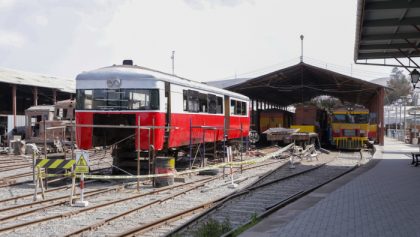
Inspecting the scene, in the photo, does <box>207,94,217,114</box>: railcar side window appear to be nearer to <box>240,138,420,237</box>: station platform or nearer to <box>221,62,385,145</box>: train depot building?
<box>240,138,420,237</box>: station platform

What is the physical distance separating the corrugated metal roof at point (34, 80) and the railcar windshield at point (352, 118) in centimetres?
2162

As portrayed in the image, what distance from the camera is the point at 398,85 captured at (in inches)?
4808

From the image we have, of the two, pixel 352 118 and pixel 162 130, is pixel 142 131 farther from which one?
pixel 352 118

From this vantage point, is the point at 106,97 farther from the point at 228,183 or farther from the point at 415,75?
the point at 415,75

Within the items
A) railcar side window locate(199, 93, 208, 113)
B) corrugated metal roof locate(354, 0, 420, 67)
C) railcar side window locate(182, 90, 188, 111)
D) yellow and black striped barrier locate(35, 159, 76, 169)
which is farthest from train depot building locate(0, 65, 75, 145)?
corrugated metal roof locate(354, 0, 420, 67)

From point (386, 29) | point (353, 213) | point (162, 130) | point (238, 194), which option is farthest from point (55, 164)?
point (386, 29)

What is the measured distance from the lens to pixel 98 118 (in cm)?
1588

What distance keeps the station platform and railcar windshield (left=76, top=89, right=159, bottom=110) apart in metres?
5.96

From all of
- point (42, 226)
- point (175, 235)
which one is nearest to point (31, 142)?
point (42, 226)

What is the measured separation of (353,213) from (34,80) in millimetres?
31973

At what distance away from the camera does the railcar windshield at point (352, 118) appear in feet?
113

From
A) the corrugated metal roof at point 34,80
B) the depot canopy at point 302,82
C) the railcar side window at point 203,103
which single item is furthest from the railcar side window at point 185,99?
the depot canopy at point 302,82

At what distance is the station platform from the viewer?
24.8 ft

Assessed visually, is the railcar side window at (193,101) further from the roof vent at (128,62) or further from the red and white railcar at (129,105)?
the roof vent at (128,62)
